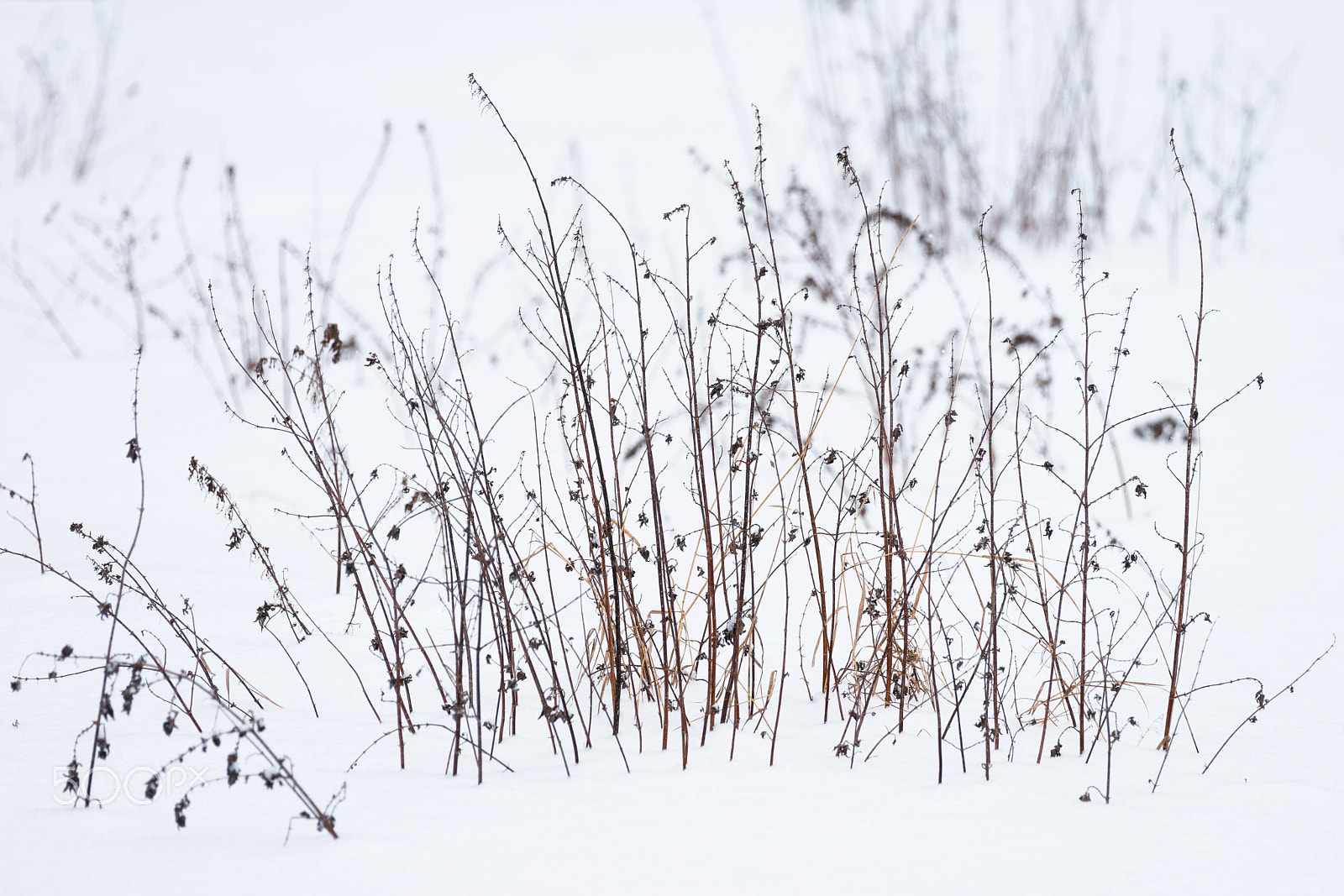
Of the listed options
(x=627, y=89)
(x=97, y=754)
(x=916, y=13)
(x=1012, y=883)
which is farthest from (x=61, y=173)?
(x=1012, y=883)

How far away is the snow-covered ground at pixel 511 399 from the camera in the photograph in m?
1.43

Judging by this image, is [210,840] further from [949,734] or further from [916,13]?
[916,13]

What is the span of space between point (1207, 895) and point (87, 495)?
3.09 m

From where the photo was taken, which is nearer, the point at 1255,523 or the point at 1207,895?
the point at 1207,895

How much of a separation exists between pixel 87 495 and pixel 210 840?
84.2 inches

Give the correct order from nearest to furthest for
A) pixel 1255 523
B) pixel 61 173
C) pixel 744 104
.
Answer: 1. pixel 1255 523
2. pixel 61 173
3. pixel 744 104

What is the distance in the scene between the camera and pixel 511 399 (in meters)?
4.14

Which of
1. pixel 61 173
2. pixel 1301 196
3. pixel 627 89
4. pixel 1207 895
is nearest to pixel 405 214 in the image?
pixel 61 173

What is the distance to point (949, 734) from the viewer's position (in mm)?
1834

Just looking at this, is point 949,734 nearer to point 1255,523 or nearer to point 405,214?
point 1255,523

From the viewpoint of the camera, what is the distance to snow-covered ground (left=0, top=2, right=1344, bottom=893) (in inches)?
56.2

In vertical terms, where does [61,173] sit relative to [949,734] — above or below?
above

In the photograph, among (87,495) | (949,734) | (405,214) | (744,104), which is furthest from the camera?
(744,104)

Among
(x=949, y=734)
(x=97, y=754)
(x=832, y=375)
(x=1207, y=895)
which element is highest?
(x=832, y=375)
